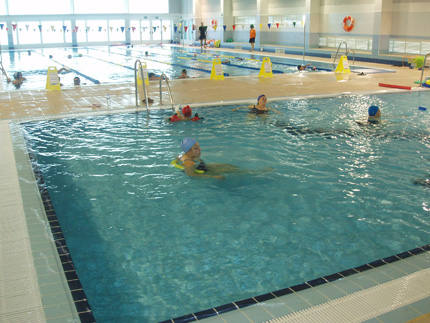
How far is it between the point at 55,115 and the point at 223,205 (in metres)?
4.89

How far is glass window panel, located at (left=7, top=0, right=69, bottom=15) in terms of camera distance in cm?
2998

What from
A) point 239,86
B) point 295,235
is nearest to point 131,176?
point 295,235

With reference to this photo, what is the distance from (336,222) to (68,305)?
255 cm

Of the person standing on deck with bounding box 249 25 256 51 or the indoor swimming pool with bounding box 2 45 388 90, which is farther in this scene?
the person standing on deck with bounding box 249 25 256 51

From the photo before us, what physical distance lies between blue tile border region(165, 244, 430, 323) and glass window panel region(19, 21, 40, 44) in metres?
31.7

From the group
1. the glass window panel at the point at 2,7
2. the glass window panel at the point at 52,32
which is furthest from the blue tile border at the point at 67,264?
the glass window panel at the point at 52,32

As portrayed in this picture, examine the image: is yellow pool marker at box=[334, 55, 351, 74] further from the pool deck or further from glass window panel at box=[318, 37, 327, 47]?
glass window panel at box=[318, 37, 327, 47]

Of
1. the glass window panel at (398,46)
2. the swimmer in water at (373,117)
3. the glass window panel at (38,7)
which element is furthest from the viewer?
the glass window panel at (38,7)

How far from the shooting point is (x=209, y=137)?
7047 mm

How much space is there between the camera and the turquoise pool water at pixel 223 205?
3.20 m

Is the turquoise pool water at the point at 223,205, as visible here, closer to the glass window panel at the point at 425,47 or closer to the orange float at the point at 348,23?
the glass window panel at the point at 425,47

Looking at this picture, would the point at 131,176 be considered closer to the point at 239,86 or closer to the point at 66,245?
the point at 66,245

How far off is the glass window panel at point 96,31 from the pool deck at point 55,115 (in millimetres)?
22720

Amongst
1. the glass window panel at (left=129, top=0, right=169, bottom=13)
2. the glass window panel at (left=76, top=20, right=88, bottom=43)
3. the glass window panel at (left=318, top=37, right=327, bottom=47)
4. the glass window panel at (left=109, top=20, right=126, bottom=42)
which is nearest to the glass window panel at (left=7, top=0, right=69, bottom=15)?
the glass window panel at (left=76, top=20, right=88, bottom=43)
